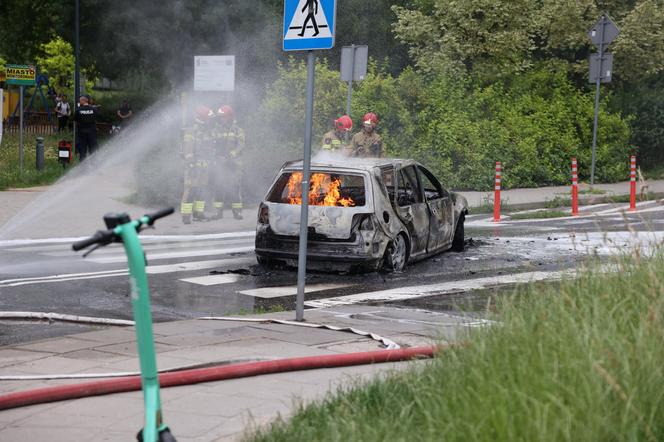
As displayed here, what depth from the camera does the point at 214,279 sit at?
13211 mm

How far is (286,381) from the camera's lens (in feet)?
23.8

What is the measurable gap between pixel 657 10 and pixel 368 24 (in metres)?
19.7

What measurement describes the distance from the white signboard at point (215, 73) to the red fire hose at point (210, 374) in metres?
16.3

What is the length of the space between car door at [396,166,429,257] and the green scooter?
9841mm

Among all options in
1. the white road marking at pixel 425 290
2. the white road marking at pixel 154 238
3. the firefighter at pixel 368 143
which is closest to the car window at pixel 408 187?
the white road marking at pixel 425 290

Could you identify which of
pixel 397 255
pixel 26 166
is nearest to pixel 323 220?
pixel 397 255

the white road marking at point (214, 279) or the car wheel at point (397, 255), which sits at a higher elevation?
the car wheel at point (397, 255)

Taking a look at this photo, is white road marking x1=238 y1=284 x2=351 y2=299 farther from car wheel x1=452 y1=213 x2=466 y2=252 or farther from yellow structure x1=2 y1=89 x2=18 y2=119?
yellow structure x1=2 y1=89 x2=18 y2=119

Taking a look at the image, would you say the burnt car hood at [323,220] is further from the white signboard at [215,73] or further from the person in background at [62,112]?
the person in background at [62,112]

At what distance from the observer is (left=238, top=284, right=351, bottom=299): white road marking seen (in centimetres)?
1216

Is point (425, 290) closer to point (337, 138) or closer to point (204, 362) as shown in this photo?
point (204, 362)

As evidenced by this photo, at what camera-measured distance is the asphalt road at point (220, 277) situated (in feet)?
36.5

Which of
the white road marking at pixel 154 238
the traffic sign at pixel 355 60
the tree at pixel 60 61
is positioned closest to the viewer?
the white road marking at pixel 154 238

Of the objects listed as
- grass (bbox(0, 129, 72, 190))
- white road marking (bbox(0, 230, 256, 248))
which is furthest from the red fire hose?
grass (bbox(0, 129, 72, 190))
